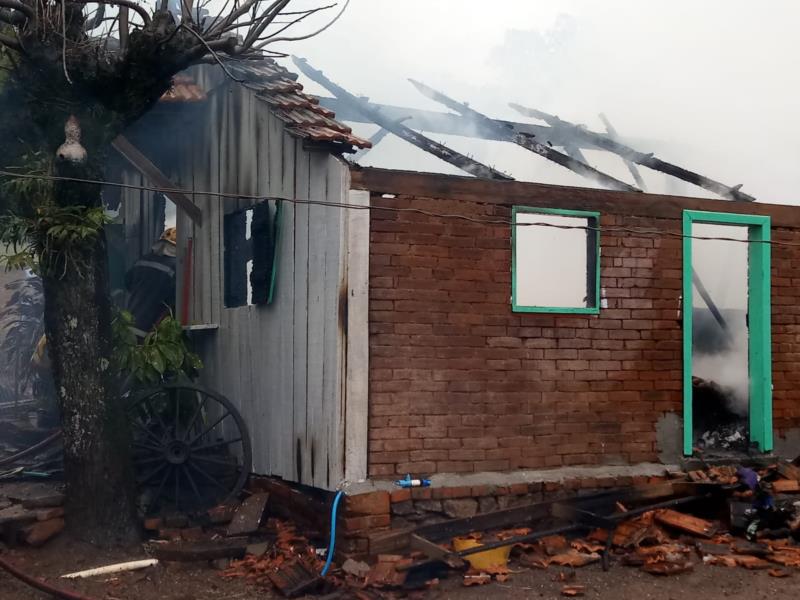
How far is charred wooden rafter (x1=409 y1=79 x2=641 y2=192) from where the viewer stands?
383 inches

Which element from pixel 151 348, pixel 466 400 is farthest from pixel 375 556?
pixel 151 348

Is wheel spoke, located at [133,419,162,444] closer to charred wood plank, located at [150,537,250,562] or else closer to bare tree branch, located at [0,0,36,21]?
charred wood plank, located at [150,537,250,562]

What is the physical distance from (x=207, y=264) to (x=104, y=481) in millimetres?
3586

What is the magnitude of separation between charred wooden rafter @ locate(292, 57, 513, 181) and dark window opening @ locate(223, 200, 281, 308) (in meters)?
1.71

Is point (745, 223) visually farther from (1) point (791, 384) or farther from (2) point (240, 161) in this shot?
(2) point (240, 161)

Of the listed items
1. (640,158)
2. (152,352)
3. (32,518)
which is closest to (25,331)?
(152,352)

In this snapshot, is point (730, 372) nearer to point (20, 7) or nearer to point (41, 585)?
point (41, 585)

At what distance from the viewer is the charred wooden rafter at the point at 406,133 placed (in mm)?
9055

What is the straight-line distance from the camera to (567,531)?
8.46 m

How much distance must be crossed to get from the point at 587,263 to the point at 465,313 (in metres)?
1.54

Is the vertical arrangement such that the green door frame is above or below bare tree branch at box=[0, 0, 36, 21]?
below

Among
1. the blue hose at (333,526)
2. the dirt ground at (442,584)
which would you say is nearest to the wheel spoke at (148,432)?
the dirt ground at (442,584)

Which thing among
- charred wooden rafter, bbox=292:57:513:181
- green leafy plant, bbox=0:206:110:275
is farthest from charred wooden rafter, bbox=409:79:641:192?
green leafy plant, bbox=0:206:110:275

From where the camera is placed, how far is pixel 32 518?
8164 mm
